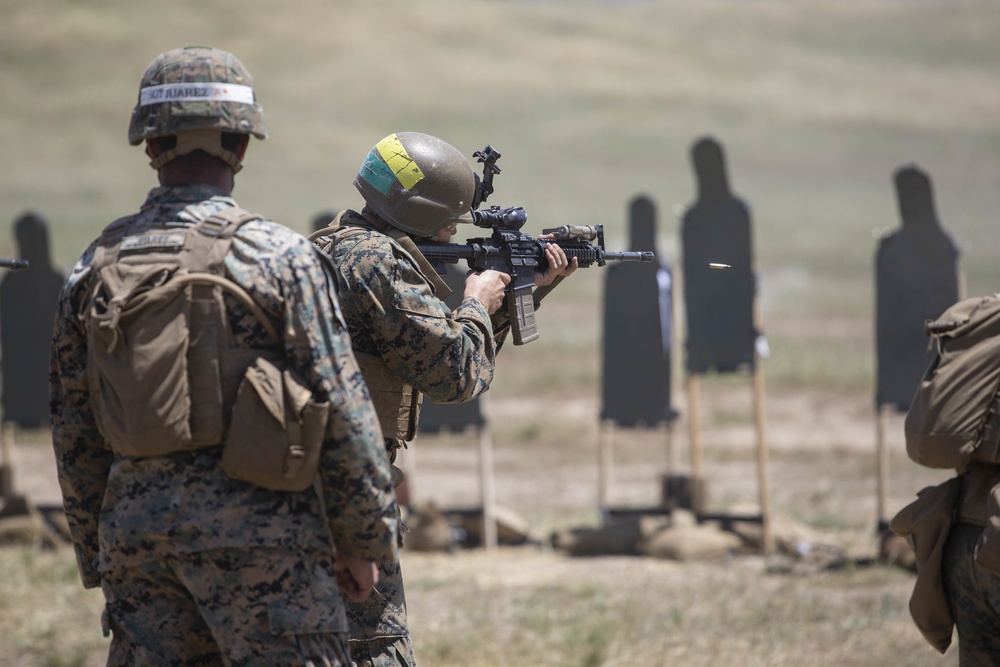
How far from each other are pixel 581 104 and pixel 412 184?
5081cm

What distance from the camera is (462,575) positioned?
27.4ft

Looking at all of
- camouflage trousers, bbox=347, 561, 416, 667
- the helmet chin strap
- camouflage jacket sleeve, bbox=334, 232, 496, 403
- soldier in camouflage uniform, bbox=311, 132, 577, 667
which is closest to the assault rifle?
→ soldier in camouflage uniform, bbox=311, 132, 577, 667

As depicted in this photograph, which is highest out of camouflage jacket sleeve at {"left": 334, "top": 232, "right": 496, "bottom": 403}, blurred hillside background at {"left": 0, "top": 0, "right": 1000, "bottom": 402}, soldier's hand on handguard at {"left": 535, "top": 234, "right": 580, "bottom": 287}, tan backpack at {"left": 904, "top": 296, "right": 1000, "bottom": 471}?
blurred hillside background at {"left": 0, "top": 0, "right": 1000, "bottom": 402}

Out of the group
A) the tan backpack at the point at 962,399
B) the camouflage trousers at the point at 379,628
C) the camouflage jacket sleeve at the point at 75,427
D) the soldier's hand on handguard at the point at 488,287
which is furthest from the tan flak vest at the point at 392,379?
the tan backpack at the point at 962,399

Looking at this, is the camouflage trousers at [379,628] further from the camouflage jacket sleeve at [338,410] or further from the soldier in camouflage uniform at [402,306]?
the camouflage jacket sleeve at [338,410]

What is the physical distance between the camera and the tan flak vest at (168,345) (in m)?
2.98

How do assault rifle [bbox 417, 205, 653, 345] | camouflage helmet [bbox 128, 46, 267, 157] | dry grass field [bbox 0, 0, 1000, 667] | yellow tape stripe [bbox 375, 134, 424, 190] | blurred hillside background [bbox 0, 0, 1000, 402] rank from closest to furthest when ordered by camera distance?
camouflage helmet [bbox 128, 46, 267, 157] < yellow tape stripe [bbox 375, 134, 424, 190] < assault rifle [bbox 417, 205, 653, 345] < dry grass field [bbox 0, 0, 1000, 667] < blurred hillside background [bbox 0, 0, 1000, 402]

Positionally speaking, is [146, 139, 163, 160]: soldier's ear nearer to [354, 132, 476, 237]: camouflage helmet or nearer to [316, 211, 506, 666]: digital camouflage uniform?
[316, 211, 506, 666]: digital camouflage uniform

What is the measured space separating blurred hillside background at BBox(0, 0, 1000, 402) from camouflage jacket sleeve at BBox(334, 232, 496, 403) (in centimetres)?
2600

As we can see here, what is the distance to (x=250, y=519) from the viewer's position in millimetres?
3025

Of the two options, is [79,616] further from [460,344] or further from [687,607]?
[460,344]

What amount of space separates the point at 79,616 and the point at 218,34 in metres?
44.2

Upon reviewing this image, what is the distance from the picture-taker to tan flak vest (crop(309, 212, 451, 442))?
155 inches

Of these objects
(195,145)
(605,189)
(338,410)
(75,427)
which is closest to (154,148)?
(195,145)
